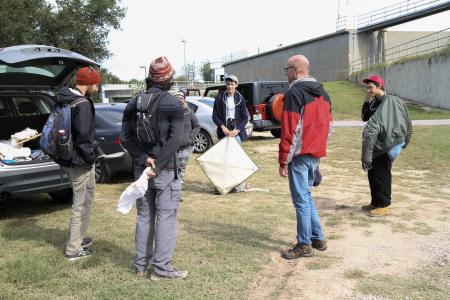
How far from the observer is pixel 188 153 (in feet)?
19.6

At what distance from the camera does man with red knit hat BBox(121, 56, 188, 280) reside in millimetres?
3730

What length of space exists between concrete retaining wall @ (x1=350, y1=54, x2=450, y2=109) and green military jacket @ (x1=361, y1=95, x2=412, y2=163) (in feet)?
67.1

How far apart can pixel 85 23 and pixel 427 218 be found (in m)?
26.8

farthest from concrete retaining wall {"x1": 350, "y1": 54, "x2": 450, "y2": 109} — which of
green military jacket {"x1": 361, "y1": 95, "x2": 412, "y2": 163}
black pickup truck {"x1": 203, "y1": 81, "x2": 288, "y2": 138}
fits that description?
green military jacket {"x1": 361, "y1": 95, "x2": 412, "y2": 163}

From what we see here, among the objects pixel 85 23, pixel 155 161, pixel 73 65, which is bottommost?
pixel 155 161

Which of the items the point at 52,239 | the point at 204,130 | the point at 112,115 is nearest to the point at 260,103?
the point at 204,130

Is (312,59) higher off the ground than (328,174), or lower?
higher

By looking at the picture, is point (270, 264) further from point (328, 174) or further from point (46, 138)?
point (328, 174)

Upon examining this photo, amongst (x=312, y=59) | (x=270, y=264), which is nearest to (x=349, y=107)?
(x=312, y=59)

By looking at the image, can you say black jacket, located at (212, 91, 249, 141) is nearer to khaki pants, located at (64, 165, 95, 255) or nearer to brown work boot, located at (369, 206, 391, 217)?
brown work boot, located at (369, 206, 391, 217)

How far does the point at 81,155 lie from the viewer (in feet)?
14.3

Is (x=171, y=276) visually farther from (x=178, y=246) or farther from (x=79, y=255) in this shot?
(x=79, y=255)

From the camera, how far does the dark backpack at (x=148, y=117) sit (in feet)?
12.2

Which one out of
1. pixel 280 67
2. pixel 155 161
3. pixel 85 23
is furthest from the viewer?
pixel 280 67
